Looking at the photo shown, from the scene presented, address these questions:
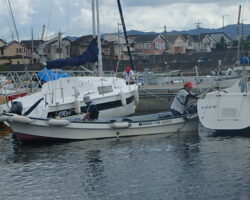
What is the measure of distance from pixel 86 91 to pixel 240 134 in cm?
863

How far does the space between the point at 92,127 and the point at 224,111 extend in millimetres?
5660

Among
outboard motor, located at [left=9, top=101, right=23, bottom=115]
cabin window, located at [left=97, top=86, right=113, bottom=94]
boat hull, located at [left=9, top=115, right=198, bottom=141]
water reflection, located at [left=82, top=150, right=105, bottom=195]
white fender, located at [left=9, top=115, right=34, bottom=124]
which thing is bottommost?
water reflection, located at [left=82, top=150, right=105, bottom=195]

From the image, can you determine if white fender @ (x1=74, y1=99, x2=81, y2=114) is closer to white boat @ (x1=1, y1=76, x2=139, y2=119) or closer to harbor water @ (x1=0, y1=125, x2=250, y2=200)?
white boat @ (x1=1, y1=76, x2=139, y2=119)

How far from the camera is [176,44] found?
140000mm

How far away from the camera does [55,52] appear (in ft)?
372

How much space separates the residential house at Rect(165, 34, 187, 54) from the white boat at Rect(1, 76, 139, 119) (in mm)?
105277

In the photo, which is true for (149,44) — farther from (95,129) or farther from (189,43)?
(95,129)

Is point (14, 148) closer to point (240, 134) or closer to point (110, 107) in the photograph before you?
point (110, 107)

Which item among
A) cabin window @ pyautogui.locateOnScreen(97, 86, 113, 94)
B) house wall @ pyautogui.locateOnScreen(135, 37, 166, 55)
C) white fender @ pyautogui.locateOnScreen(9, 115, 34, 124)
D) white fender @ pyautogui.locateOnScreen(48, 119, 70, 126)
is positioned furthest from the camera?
house wall @ pyautogui.locateOnScreen(135, 37, 166, 55)

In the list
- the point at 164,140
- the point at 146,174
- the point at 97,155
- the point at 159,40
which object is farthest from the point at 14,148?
the point at 159,40

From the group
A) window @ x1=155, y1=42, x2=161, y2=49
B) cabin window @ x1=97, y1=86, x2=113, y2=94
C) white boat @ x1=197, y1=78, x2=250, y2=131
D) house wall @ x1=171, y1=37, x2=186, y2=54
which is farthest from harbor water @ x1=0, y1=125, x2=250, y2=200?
house wall @ x1=171, y1=37, x2=186, y2=54

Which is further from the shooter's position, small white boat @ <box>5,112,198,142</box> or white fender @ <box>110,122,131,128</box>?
white fender @ <box>110,122,131,128</box>

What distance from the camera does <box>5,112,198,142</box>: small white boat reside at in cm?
2508

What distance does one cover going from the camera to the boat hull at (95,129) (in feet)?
83.4
